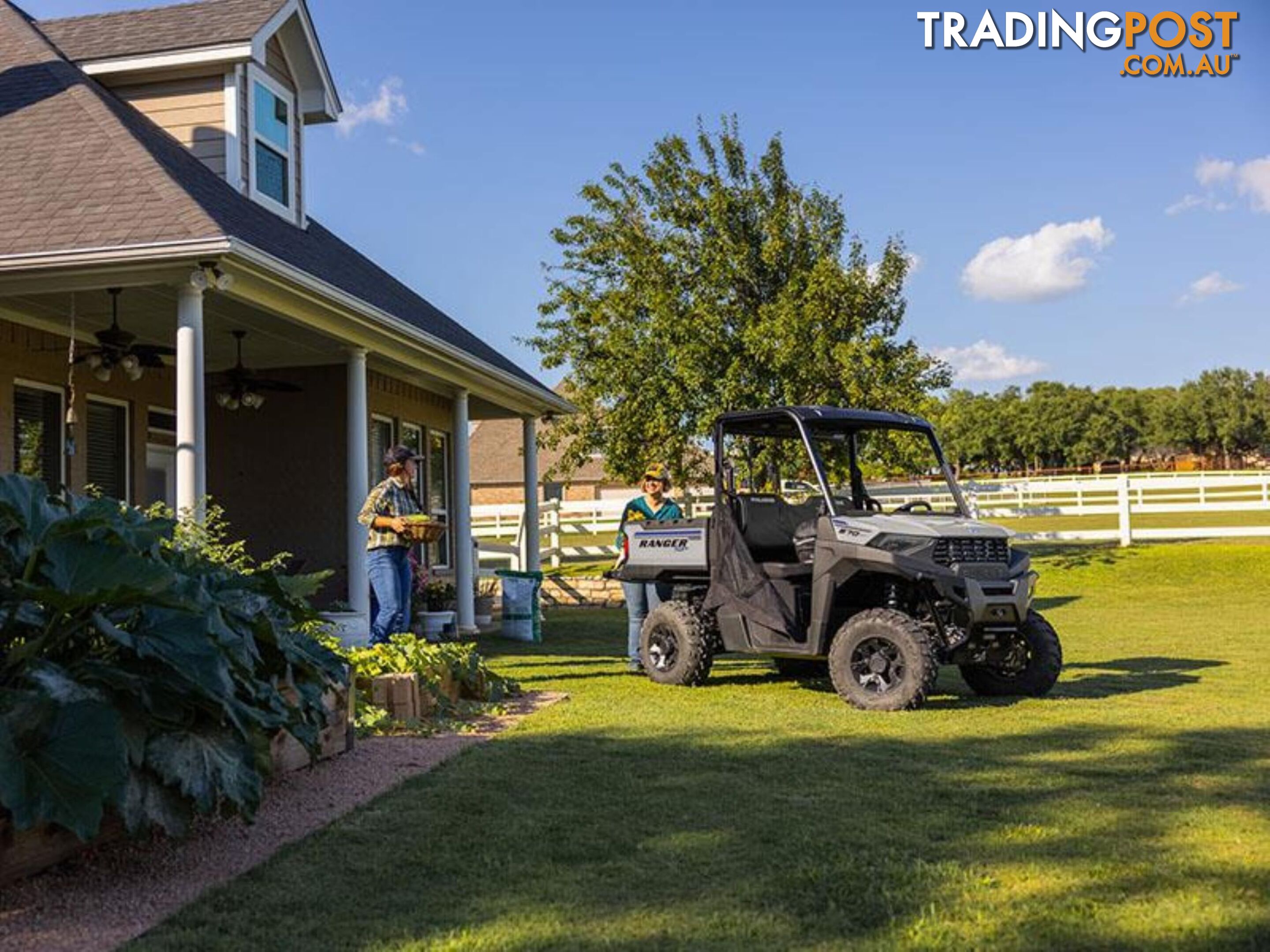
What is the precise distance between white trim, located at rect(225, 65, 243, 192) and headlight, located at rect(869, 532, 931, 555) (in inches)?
302

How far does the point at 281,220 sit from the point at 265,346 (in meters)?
1.33

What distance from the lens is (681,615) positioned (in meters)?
9.01

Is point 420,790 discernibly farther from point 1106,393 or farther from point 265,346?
point 1106,393

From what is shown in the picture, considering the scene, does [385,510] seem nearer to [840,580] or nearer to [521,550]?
[840,580]

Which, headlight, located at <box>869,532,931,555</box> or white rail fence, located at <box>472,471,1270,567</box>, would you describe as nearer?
headlight, located at <box>869,532,931,555</box>

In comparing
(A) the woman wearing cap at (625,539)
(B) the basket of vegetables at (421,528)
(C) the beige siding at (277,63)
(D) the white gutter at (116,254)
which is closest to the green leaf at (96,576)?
(D) the white gutter at (116,254)

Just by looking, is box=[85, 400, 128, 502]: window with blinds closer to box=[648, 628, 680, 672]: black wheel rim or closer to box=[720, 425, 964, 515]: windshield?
box=[648, 628, 680, 672]: black wheel rim

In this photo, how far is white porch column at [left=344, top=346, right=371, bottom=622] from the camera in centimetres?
1119

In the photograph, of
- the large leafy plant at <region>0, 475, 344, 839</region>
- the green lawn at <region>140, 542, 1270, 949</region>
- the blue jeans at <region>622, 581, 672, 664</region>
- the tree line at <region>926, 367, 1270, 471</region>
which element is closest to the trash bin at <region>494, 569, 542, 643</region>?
the blue jeans at <region>622, 581, 672, 664</region>

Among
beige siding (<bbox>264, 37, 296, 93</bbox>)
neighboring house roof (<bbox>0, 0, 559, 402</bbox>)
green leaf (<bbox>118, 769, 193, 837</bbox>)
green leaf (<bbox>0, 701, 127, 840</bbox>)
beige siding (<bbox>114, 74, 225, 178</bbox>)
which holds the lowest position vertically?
green leaf (<bbox>118, 769, 193, 837</bbox>)

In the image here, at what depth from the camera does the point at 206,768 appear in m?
4.05

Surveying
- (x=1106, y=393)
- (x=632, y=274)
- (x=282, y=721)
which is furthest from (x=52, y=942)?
(x=1106, y=393)

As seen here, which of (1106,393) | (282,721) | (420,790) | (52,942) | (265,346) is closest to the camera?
(52,942)

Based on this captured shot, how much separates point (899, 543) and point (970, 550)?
490mm
